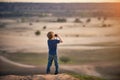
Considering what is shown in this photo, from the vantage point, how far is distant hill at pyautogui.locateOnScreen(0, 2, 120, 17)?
2816 mm

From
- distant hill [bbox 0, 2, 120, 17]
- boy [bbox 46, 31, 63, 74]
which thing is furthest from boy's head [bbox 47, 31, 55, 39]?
distant hill [bbox 0, 2, 120, 17]

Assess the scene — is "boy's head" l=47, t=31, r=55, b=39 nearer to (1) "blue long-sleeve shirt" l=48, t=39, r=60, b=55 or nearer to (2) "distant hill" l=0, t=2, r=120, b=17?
(1) "blue long-sleeve shirt" l=48, t=39, r=60, b=55

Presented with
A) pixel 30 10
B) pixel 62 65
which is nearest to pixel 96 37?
pixel 62 65

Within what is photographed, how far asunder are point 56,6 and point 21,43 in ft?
1.60

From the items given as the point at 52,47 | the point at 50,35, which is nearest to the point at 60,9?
the point at 50,35

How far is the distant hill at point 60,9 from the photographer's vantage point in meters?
2.82

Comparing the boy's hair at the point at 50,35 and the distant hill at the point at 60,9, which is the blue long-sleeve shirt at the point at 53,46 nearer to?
the boy's hair at the point at 50,35

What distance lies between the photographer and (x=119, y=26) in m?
2.91

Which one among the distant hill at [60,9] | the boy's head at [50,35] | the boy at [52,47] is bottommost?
the boy at [52,47]

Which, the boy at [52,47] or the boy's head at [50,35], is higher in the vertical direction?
the boy's head at [50,35]

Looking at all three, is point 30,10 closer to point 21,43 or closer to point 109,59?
point 21,43

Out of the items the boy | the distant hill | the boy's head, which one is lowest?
the boy

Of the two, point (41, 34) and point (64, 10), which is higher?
point (64, 10)

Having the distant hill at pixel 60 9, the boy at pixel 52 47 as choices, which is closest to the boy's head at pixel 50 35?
the boy at pixel 52 47
